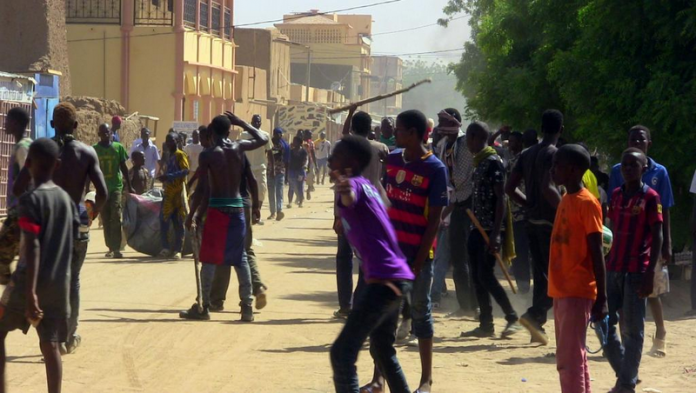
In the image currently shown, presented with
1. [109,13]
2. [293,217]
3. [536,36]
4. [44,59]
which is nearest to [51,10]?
[44,59]

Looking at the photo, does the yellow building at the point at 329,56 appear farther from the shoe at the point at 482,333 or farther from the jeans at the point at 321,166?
the shoe at the point at 482,333

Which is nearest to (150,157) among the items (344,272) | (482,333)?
(344,272)

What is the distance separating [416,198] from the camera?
6746 millimetres

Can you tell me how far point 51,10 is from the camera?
94.6 ft

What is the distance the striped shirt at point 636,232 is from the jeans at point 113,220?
28.7 feet

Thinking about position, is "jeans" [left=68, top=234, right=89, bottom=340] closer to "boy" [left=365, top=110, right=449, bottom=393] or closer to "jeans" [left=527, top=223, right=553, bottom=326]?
"boy" [left=365, top=110, right=449, bottom=393]

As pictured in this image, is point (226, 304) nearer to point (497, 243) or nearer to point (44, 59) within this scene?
point (497, 243)

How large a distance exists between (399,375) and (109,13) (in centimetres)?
3679

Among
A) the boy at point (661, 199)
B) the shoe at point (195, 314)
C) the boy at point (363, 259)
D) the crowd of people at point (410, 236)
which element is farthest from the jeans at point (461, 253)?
the boy at point (363, 259)

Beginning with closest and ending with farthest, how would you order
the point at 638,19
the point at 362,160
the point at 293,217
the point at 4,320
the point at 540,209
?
1. the point at 362,160
2. the point at 4,320
3. the point at 540,209
4. the point at 638,19
5. the point at 293,217

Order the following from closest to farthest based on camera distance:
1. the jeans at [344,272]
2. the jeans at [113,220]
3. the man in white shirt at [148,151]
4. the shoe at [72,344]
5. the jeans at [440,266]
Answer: the shoe at [72,344] → the jeans at [344,272] → the jeans at [440,266] → the jeans at [113,220] → the man in white shirt at [148,151]

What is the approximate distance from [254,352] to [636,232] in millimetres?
3124

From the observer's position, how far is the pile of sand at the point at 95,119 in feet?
93.7

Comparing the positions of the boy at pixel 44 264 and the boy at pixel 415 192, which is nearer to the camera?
the boy at pixel 44 264
